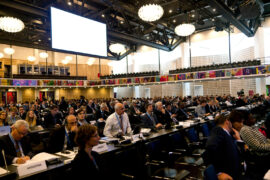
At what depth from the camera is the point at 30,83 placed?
755 inches

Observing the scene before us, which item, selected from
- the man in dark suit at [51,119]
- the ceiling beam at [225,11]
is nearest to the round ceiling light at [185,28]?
the ceiling beam at [225,11]

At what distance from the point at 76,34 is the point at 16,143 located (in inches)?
187

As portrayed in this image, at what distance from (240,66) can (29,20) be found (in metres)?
16.6

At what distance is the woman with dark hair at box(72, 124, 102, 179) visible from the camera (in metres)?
1.76

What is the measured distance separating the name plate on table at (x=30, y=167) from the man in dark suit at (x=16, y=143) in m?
0.44

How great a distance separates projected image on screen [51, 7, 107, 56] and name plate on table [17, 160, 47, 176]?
4721 millimetres

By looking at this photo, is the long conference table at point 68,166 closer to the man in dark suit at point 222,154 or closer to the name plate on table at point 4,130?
the man in dark suit at point 222,154

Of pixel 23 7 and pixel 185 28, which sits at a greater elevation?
pixel 23 7

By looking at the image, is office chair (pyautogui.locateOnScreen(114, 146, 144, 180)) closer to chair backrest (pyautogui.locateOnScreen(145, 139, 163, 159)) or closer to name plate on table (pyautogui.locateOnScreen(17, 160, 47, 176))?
chair backrest (pyautogui.locateOnScreen(145, 139, 163, 159))

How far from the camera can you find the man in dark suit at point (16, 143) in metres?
2.85

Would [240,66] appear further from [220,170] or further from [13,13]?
[13,13]

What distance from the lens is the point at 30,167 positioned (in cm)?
230

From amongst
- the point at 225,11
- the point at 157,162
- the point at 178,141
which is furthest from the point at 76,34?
the point at 225,11

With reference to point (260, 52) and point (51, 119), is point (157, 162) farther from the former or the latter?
point (260, 52)
